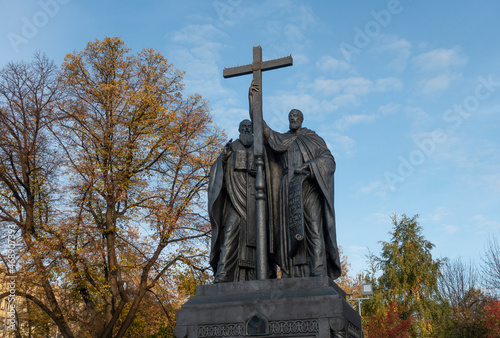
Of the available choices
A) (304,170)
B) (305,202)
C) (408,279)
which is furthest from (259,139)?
(408,279)

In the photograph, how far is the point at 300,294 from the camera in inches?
236

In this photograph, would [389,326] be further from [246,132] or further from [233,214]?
[233,214]

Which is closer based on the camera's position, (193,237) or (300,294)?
(300,294)

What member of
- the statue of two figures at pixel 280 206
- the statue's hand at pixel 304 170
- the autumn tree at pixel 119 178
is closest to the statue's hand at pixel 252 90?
the statue of two figures at pixel 280 206

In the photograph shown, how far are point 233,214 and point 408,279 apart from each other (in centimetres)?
2901

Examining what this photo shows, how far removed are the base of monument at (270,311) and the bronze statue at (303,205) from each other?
56cm

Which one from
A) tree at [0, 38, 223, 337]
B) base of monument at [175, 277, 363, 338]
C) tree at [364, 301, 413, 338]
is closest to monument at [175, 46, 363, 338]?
base of monument at [175, 277, 363, 338]

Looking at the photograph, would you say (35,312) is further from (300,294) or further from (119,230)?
(300,294)

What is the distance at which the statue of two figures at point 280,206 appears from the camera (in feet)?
22.1

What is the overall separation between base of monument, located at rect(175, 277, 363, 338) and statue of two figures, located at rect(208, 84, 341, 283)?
20.7 inches

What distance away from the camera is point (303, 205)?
691cm

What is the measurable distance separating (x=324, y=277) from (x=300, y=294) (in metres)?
0.37

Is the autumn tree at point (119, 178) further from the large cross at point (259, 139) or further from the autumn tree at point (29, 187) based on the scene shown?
the large cross at point (259, 139)

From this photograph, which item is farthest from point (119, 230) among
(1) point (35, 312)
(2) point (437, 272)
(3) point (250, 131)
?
(2) point (437, 272)
